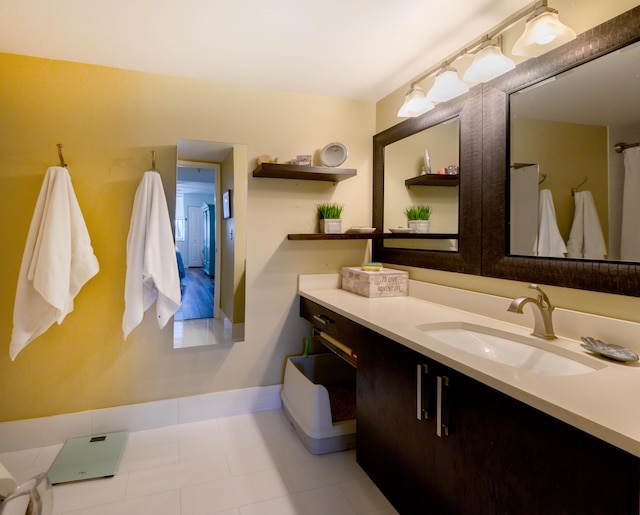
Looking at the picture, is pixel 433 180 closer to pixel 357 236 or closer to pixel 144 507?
pixel 357 236

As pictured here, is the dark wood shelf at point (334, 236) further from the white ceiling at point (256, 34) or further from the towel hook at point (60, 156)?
the towel hook at point (60, 156)

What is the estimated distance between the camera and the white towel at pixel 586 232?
1.27 m

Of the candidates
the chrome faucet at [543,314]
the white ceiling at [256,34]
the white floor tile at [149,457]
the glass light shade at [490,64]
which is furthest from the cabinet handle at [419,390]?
the white ceiling at [256,34]

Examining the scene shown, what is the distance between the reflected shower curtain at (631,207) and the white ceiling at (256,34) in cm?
82

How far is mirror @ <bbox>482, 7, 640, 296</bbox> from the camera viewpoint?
1206 mm

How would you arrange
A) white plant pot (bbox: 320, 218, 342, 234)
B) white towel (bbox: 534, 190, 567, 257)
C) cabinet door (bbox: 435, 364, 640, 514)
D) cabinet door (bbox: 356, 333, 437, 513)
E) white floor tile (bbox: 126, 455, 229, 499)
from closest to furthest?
cabinet door (bbox: 435, 364, 640, 514), cabinet door (bbox: 356, 333, 437, 513), white towel (bbox: 534, 190, 567, 257), white floor tile (bbox: 126, 455, 229, 499), white plant pot (bbox: 320, 218, 342, 234)

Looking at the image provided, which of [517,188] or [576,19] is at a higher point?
[576,19]

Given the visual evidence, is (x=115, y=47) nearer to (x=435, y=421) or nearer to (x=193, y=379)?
(x=193, y=379)

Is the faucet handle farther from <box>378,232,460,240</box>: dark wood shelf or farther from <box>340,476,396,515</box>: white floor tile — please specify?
<box>340,476,396,515</box>: white floor tile

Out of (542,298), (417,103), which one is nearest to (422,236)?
(417,103)

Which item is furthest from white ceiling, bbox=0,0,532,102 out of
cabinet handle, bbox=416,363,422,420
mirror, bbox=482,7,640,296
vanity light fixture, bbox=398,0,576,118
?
cabinet handle, bbox=416,363,422,420

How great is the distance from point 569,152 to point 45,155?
99.5 inches

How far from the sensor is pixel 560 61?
54.3 inches

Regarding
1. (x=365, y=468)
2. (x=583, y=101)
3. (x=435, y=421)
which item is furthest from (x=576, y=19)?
(x=365, y=468)
